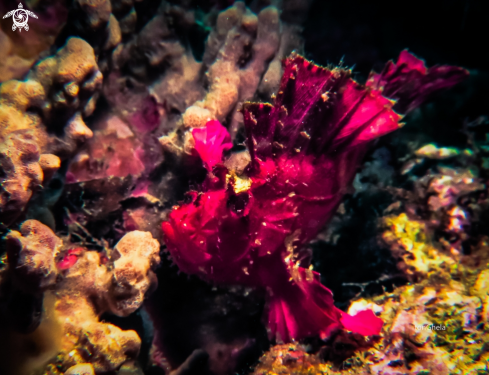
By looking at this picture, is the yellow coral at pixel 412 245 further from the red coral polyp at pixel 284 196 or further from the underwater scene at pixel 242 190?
the red coral polyp at pixel 284 196

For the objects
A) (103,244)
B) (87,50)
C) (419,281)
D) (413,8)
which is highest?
(413,8)

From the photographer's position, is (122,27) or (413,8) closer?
(122,27)

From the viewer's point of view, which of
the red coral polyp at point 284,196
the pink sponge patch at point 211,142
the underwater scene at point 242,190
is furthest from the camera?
the pink sponge patch at point 211,142

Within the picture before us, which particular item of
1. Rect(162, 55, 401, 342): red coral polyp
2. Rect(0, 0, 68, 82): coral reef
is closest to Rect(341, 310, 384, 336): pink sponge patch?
Rect(162, 55, 401, 342): red coral polyp

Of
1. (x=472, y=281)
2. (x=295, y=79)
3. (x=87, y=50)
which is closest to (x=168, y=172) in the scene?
(x=87, y=50)

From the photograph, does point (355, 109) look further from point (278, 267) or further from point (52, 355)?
point (52, 355)

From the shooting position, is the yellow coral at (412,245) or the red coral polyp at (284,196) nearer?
the red coral polyp at (284,196)

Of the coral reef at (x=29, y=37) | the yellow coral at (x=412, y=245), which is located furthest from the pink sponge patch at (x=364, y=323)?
the coral reef at (x=29, y=37)

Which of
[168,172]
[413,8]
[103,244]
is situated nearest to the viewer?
[103,244]

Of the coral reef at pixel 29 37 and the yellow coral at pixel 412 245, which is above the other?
the coral reef at pixel 29 37
